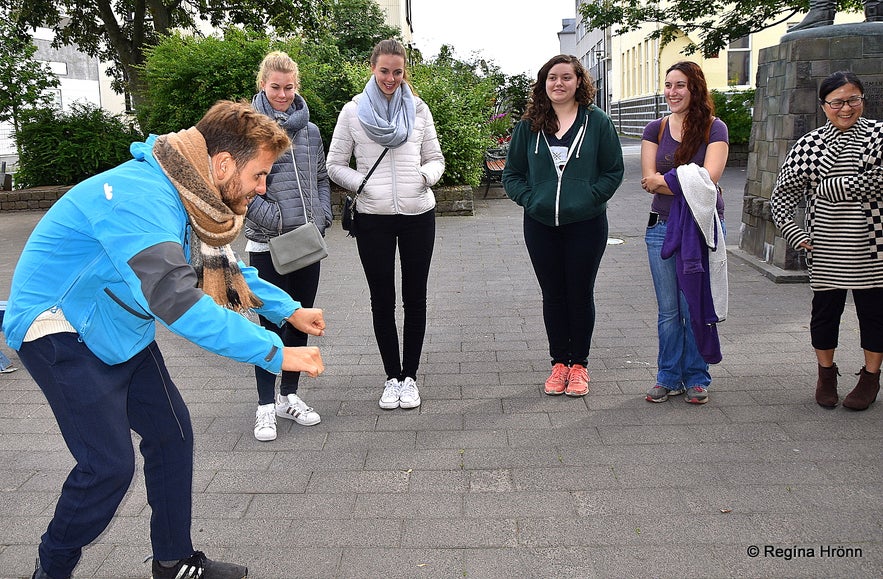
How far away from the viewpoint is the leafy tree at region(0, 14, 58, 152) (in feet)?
57.4

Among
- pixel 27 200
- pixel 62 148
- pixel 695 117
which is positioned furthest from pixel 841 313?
pixel 62 148

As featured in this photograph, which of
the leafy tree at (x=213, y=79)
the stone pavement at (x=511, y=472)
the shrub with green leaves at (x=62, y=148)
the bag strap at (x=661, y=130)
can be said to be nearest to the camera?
the stone pavement at (x=511, y=472)

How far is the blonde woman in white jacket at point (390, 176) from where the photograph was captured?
4723 millimetres

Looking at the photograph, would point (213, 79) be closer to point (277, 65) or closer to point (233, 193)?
point (277, 65)

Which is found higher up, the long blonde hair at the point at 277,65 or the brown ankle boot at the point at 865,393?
the long blonde hair at the point at 277,65

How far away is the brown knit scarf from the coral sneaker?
283 cm

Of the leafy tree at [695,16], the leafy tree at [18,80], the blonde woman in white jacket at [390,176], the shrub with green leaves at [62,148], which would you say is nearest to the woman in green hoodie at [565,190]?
the blonde woman in white jacket at [390,176]

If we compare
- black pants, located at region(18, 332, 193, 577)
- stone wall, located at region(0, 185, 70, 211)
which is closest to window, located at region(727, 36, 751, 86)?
stone wall, located at region(0, 185, 70, 211)

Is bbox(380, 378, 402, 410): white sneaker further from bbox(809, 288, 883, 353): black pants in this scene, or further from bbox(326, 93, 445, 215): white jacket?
bbox(809, 288, 883, 353): black pants

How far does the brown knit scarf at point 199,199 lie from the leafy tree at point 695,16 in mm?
22215

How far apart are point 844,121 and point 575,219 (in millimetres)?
1518

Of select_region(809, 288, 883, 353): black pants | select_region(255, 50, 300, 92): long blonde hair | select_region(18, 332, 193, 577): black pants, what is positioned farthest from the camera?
select_region(809, 288, 883, 353): black pants

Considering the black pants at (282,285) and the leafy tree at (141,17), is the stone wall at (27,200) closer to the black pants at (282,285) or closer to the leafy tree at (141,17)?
the leafy tree at (141,17)

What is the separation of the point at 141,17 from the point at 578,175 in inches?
775
